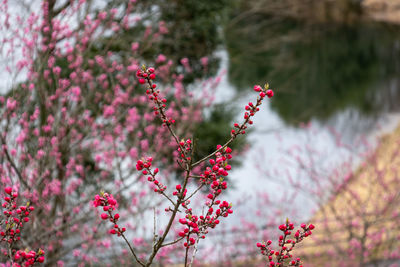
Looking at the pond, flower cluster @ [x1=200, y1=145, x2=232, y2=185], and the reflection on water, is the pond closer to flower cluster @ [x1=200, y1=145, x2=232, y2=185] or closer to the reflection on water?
the reflection on water

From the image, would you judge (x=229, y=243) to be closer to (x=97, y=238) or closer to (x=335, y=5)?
(x=97, y=238)

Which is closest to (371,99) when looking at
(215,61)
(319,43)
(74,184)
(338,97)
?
(338,97)

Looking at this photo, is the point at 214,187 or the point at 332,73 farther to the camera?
the point at 332,73

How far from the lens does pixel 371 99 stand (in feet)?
70.0

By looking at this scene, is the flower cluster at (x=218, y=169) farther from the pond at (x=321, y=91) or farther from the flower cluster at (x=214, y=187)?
the pond at (x=321, y=91)

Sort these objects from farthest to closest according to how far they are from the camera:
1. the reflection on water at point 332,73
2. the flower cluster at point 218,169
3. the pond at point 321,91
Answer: the reflection on water at point 332,73 < the pond at point 321,91 < the flower cluster at point 218,169

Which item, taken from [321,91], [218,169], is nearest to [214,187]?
[218,169]

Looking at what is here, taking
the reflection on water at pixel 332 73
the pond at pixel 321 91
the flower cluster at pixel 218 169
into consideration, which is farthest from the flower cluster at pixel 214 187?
the reflection on water at pixel 332 73

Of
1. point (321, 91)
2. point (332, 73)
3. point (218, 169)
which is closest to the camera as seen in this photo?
point (218, 169)

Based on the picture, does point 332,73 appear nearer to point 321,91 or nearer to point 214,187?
point 321,91

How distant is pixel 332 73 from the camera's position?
22938 mm

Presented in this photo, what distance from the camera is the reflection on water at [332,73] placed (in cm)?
1807

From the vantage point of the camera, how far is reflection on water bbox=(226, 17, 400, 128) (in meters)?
18.1

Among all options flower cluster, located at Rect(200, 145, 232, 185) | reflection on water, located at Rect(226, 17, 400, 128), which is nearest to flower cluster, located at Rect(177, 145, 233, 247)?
flower cluster, located at Rect(200, 145, 232, 185)
